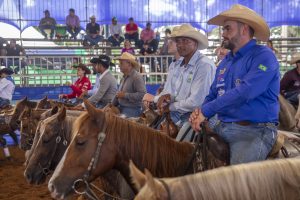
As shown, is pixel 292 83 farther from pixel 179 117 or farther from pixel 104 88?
pixel 179 117

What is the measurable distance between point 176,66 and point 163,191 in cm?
360

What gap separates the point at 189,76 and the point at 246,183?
2.82 m

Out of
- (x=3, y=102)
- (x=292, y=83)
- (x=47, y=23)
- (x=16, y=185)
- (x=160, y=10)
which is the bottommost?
(x=16, y=185)

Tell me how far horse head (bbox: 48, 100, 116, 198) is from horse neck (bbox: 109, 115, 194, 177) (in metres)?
0.10

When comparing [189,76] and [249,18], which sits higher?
[249,18]

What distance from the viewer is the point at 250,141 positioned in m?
3.50

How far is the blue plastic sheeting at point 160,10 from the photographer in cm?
1906

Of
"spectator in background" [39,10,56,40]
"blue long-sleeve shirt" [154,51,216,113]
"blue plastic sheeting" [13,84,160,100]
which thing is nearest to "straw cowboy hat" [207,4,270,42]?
"blue long-sleeve shirt" [154,51,216,113]

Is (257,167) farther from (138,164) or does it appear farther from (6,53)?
(6,53)

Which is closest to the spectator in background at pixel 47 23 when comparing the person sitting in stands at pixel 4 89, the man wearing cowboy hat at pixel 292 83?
the person sitting in stands at pixel 4 89

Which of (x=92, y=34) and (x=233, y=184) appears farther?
(x=92, y=34)

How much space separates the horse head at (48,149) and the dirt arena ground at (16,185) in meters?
2.70

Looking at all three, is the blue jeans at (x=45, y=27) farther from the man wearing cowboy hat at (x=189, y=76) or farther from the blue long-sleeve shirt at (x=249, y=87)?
the blue long-sleeve shirt at (x=249, y=87)

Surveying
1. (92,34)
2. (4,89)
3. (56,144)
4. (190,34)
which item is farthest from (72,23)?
(190,34)
